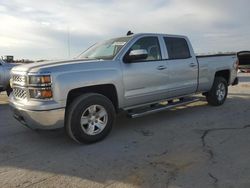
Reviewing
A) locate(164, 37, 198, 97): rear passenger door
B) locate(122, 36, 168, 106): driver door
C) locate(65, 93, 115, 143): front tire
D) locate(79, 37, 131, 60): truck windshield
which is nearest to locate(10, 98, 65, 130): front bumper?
locate(65, 93, 115, 143): front tire

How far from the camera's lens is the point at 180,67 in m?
6.48

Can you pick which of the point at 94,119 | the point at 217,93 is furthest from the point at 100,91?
the point at 217,93

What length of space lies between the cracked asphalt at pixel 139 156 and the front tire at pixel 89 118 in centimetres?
18

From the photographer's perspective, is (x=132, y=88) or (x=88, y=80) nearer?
(x=88, y=80)

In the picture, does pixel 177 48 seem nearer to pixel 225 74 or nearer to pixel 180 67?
pixel 180 67

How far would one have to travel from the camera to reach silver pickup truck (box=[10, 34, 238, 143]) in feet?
14.7

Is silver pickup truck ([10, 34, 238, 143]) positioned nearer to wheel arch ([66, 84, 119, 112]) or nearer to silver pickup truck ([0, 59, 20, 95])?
wheel arch ([66, 84, 119, 112])

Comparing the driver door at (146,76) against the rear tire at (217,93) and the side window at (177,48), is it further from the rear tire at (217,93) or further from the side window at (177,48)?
the rear tire at (217,93)

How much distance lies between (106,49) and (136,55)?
0.90 metres

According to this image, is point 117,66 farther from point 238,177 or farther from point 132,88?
point 238,177

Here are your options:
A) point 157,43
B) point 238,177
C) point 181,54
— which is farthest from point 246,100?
point 238,177

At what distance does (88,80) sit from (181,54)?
2807 mm

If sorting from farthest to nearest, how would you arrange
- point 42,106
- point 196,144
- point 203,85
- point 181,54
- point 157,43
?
point 203,85, point 181,54, point 157,43, point 196,144, point 42,106

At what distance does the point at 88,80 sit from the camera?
15.7 feet
